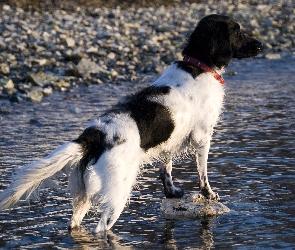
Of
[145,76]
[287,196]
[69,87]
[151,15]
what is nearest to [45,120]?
[69,87]

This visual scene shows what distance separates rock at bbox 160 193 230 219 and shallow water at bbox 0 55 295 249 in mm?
78

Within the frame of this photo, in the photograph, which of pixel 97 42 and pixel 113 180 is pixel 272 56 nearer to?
pixel 97 42

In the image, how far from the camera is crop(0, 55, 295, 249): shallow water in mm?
5855

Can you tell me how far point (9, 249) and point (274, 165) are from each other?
10.8ft

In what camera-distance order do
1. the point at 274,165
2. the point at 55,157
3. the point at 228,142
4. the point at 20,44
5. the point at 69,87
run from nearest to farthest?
1. the point at 55,157
2. the point at 274,165
3. the point at 228,142
4. the point at 69,87
5. the point at 20,44

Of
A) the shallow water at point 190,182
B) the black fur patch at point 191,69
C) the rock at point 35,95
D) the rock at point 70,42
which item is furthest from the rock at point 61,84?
the black fur patch at point 191,69

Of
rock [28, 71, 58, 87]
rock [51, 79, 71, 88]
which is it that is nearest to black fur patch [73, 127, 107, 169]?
rock [28, 71, 58, 87]

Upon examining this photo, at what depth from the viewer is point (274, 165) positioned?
7.92 metres

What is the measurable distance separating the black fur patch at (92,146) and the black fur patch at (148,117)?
1.22 feet

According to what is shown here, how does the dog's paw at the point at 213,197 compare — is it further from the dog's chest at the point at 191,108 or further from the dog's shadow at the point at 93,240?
the dog's shadow at the point at 93,240

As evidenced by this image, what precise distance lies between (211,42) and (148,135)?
1230mm

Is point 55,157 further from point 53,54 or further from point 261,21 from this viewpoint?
point 261,21

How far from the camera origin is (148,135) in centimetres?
603

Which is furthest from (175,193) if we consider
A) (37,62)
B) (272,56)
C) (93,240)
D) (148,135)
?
(272,56)
